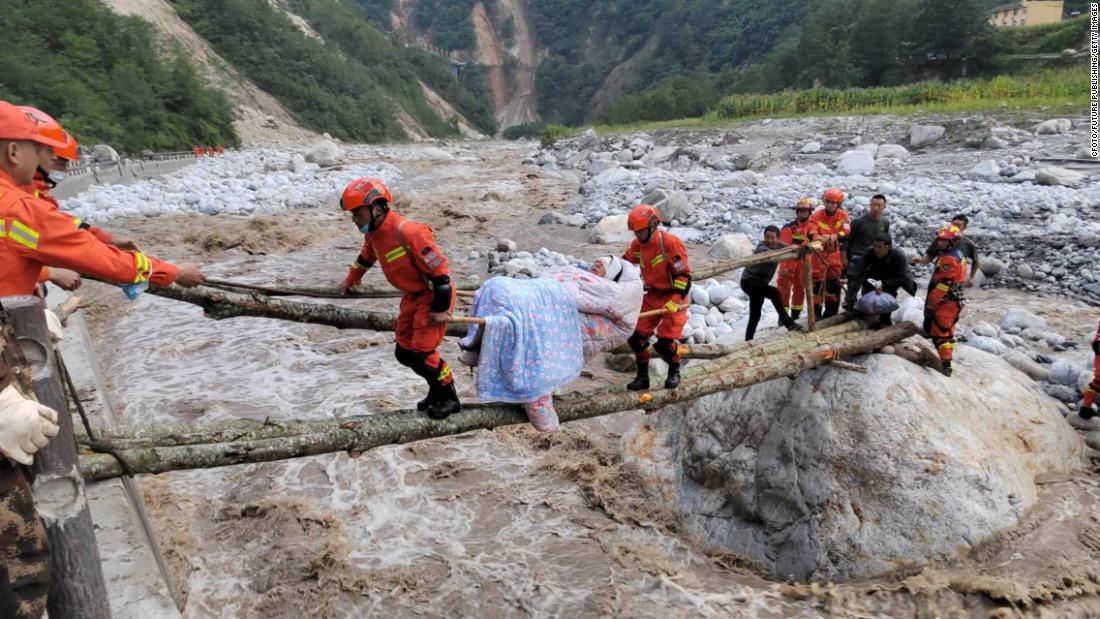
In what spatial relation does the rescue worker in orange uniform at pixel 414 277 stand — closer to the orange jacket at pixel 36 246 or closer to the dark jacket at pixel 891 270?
the orange jacket at pixel 36 246

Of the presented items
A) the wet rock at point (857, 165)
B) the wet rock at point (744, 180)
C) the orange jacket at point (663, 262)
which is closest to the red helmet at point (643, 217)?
the orange jacket at point (663, 262)

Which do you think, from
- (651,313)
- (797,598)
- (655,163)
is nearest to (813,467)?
(797,598)

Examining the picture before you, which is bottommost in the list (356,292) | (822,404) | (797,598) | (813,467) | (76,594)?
(797,598)

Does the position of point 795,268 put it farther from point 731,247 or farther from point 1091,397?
point 731,247

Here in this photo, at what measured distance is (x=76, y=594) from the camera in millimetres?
2238

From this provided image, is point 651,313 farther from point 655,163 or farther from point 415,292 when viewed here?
point 655,163

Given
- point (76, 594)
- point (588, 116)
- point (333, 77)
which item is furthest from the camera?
point (588, 116)

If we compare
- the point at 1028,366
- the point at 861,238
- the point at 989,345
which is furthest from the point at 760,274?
the point at 1028,366

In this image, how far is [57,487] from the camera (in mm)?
2146

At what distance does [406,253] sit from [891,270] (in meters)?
4.41

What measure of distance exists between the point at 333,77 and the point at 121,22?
24.2m

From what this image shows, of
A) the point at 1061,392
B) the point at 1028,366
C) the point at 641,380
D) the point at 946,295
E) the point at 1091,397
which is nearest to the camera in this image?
the point at 641,380

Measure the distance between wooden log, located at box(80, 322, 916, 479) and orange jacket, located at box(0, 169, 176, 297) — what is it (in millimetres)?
741

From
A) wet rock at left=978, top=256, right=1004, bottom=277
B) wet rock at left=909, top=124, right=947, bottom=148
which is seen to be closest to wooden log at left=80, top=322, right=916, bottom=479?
wet rock at left=978, top=256, right=1004, bottom=277
